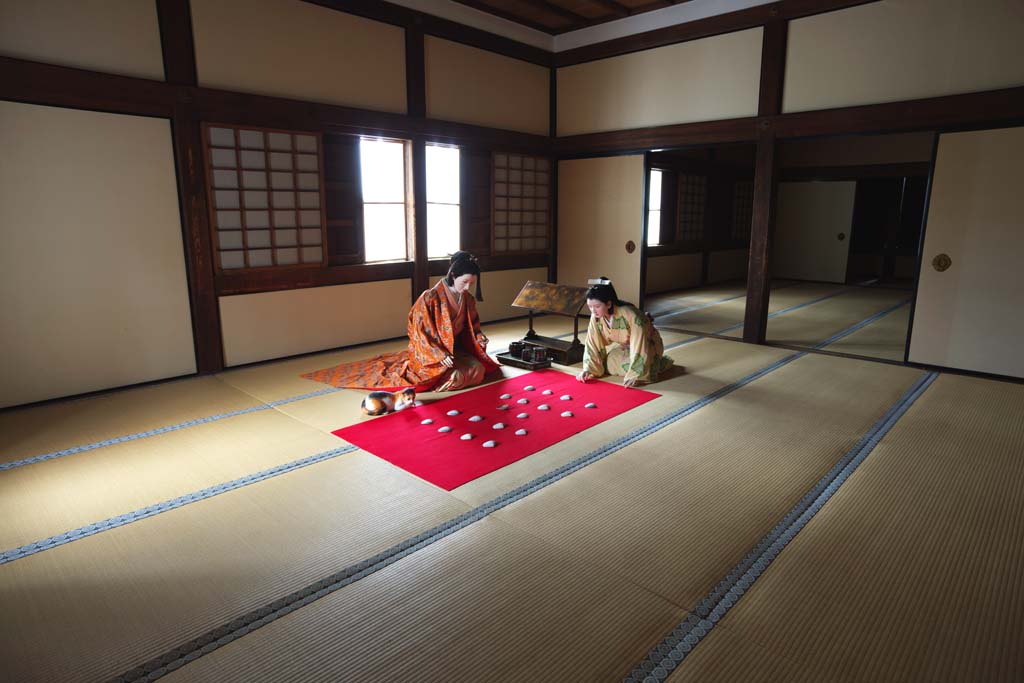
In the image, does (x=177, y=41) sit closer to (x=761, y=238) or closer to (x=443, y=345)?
(x=443, y=345)

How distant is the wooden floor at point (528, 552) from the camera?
→ 5.60 ft

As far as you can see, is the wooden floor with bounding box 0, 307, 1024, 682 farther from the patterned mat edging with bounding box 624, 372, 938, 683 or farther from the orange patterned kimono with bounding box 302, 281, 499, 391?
the orange patterned kimono with bounding box 302, 281, 499, 391

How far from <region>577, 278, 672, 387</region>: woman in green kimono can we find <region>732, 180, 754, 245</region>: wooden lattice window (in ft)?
24.1

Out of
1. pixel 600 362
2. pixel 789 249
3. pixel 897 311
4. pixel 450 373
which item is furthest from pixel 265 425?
pixel 789 249

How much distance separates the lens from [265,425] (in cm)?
352

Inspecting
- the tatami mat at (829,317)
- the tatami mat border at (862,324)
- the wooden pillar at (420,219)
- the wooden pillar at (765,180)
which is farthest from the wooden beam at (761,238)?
the wooden pillar at (420,219)

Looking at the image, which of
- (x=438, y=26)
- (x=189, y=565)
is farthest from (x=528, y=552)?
(x=438, y=26)

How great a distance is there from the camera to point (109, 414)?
372 cm

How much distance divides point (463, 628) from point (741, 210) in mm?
10738

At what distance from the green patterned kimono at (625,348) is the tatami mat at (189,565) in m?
2.02

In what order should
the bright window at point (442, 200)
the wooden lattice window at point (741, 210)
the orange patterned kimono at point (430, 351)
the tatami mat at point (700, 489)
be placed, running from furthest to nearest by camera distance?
the wooden lattice window at point (741, 210)
the bright window at point (442, 200)
the orange patterned kimono at point (430, 351)
the tatami mat at point (700, 489)

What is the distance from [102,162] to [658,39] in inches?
203

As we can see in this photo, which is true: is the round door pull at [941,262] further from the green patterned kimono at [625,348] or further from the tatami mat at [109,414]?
the tatami mat at [109,414]

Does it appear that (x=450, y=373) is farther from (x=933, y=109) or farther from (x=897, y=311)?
(x=897, y=311)
